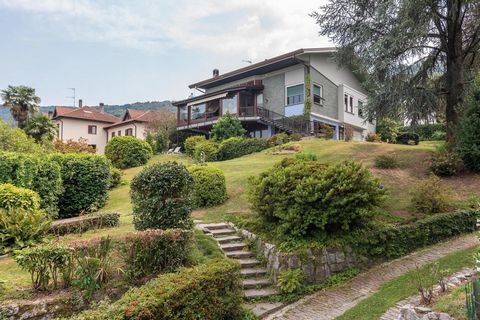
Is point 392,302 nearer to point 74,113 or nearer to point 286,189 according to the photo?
point 286,189

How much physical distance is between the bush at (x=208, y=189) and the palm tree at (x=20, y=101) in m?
26.3

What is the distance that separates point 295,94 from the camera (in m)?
30.4

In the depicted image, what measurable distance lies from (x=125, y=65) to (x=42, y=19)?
421 centimetres

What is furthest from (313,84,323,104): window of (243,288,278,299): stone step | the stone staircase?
(243,288,278,299): stone step

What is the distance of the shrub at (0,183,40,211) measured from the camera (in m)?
9.25

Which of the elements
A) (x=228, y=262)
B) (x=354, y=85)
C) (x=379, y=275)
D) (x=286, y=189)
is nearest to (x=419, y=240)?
(x=379, y=275)

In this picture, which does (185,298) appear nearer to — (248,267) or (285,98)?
(248,267)

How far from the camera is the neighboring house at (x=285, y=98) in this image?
2952 cm

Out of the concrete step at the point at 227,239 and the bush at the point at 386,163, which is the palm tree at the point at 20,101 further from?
the bush at the point at 386,163

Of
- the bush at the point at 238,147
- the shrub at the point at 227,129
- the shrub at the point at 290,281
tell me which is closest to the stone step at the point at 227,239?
the shrub at the point at 290,281

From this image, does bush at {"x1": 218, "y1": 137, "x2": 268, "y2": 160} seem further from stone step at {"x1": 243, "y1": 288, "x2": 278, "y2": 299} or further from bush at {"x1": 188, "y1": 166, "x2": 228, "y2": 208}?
stone step at {"x1": 243, "y1": 288, "x2": 278, "y2": 299}

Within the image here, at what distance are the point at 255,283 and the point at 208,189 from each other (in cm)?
532

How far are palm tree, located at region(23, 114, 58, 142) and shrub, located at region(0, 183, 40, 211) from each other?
2345 cm

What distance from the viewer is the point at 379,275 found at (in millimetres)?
8500
